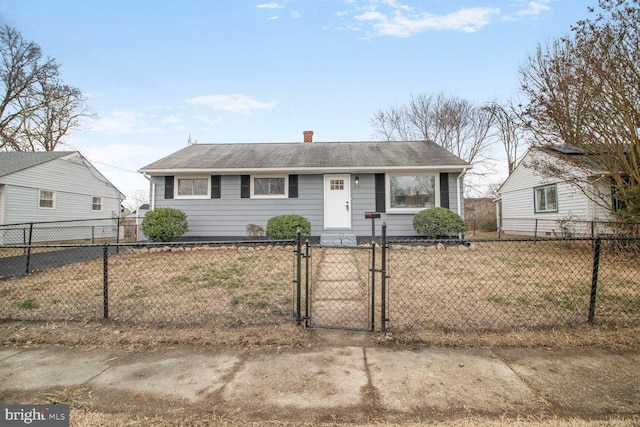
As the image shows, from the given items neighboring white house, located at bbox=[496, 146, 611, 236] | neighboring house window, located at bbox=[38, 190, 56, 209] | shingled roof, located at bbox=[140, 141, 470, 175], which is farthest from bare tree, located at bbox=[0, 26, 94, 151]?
neighboring white house, located at bbox=[496, 146, 611, 236]

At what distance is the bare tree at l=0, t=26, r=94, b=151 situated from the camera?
17.9 metres

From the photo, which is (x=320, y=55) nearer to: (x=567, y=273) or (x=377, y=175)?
(x=377, y=175)

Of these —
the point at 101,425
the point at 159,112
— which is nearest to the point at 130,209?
the point at 159,112

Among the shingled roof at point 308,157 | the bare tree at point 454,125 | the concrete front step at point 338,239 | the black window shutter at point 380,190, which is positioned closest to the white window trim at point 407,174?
the black window shutter at point 380,190

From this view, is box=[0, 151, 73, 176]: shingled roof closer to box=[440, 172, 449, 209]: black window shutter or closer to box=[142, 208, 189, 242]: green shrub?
box=[142, 208, 189, 242]: green shrub

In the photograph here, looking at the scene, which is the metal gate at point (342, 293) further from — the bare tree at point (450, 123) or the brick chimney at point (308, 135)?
the bare tree at point (450, 123)

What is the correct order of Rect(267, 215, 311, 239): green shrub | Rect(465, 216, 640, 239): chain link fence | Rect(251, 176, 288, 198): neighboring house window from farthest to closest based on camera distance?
Rect(251, 176, 288, 198): neighboring house window, Rect(267, 215, 311, 239): green shrub, Rect(465, 216, 640, 239): chain link fence

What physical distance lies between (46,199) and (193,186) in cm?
994

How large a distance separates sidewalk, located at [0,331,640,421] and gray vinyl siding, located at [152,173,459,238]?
7.14 meters

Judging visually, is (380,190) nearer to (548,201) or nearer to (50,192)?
(548,201)

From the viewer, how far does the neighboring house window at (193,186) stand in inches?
399

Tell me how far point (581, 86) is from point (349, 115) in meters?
11.2

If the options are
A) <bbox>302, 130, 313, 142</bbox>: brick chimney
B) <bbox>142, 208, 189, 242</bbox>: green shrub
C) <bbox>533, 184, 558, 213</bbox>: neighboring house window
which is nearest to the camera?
<bbox>142, 208, 189, 242</bbox>: green shrub

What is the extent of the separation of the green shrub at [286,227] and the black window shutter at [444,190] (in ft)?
14.9
